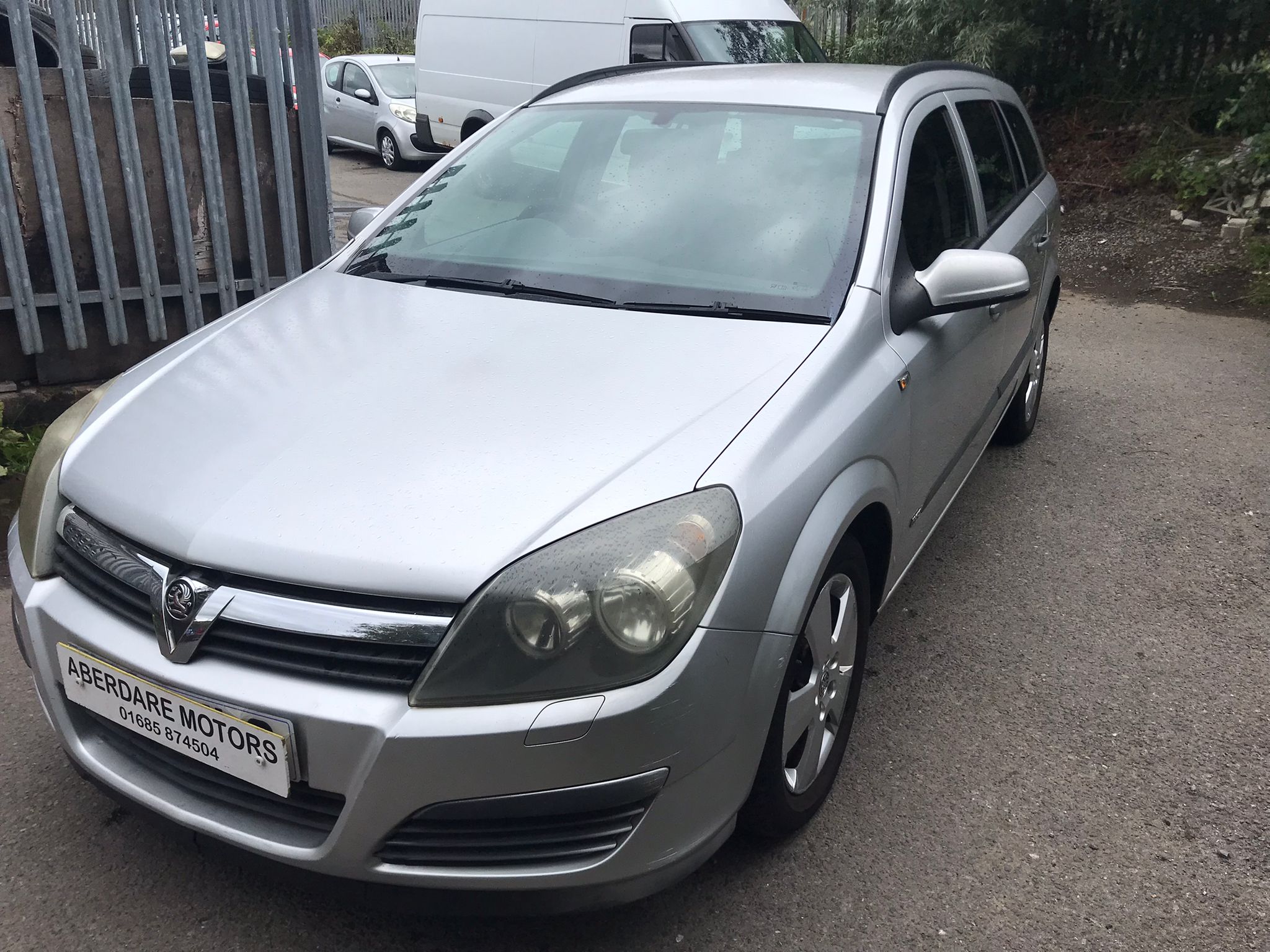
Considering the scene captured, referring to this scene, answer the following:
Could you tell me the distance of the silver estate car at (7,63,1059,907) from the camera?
1.79 meters

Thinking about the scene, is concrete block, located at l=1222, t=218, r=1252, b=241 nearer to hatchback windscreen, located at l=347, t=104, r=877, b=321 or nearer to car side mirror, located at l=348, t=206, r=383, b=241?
hatchback windscreen, located at l=347, t=104, r=877, b=321

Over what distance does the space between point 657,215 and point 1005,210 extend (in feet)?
5.52

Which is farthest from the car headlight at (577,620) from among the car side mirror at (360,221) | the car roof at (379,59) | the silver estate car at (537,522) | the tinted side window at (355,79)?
the car roof at (379,59)

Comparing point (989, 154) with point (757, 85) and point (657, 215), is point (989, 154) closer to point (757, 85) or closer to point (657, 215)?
point (757, 85)

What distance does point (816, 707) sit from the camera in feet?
7.77

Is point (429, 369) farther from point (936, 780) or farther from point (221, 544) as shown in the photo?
point (936, 780)

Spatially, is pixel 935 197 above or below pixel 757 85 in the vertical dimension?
below

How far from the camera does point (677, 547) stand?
6.14ft

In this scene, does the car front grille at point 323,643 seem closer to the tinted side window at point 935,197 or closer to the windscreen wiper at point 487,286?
the windscreen wiper at point 487,286

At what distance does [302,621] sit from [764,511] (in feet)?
2.73

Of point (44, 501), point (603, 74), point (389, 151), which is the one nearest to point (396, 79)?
point (389, 151)

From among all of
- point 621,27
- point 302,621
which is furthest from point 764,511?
point 621,27

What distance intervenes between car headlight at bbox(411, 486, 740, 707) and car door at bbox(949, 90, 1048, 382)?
2066 millimetres

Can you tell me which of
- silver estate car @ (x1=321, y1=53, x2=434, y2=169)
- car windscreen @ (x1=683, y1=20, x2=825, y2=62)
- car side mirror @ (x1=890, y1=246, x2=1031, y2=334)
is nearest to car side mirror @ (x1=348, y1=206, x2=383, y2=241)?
car side mirror @ (x1=890, y1=246, x2=1031, y2=334)
